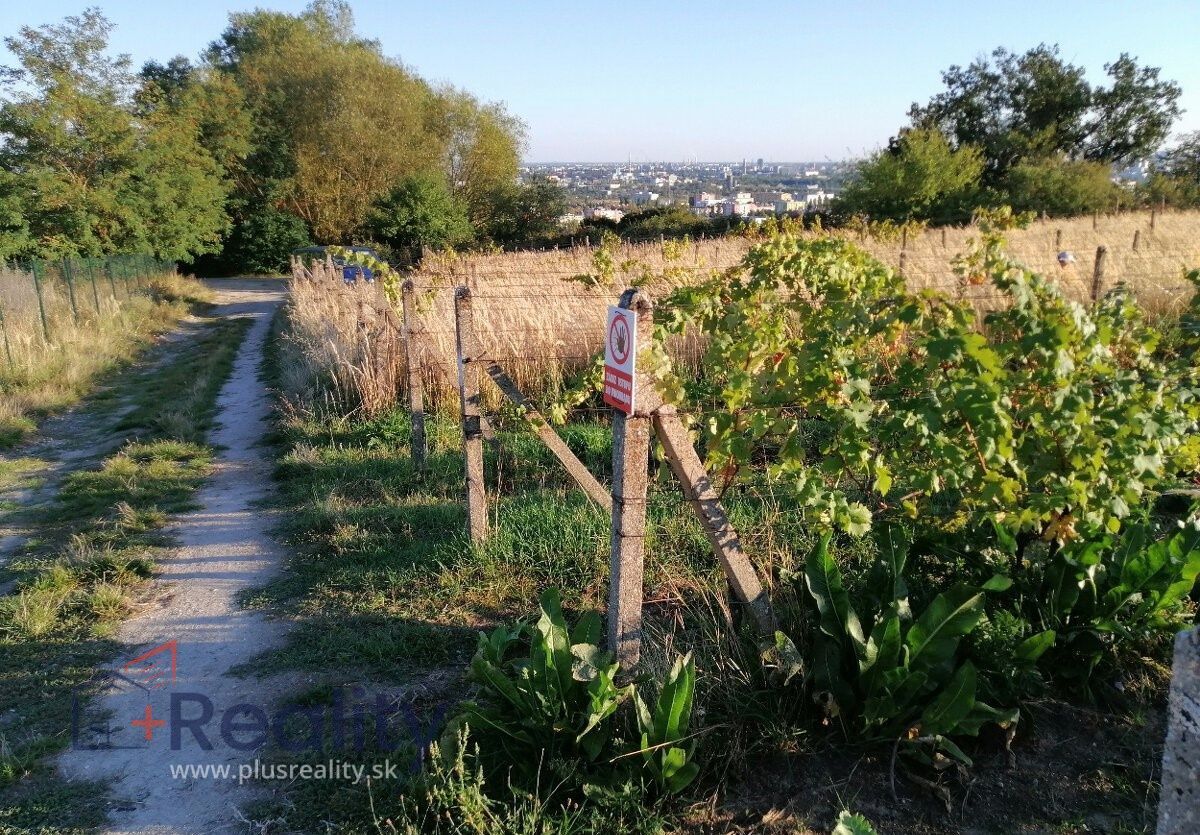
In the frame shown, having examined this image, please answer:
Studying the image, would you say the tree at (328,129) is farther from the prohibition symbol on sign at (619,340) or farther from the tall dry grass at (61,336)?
the prohibition symbol on sign at (619,340)

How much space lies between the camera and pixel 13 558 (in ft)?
19.1

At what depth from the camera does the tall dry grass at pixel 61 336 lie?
10.5 meters

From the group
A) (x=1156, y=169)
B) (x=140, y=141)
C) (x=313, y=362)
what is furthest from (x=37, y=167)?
(x=1156, y=169)

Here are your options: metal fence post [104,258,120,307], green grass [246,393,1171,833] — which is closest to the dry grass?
green grass [246,393,1171,833]

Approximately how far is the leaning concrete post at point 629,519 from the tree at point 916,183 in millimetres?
33272

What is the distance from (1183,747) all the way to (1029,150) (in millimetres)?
44453

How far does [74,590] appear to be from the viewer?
5113mm

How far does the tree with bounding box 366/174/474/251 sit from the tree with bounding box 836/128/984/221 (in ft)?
57.8

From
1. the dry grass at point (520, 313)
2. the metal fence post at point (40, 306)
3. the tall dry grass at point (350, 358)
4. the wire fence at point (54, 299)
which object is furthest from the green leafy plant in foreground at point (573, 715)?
the metal fence post at point (40, 306)

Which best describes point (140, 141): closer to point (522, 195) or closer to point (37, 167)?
point (37, 167)

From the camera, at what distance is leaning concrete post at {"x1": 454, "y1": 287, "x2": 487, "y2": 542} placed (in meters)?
5.22

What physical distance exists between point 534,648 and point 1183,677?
2.11 m

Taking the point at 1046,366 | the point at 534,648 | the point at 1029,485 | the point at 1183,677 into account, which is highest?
the point at 1046,366

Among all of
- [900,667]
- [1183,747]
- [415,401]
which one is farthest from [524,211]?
[1183,747]
